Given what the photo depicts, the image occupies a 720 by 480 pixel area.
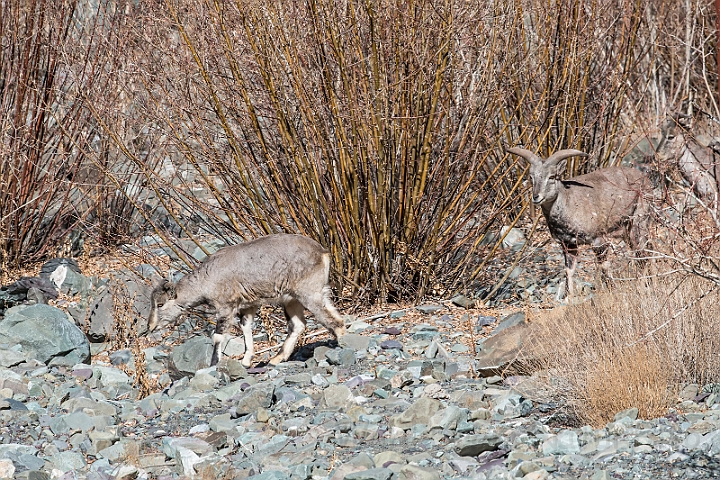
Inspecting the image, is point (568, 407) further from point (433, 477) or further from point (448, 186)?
point (448, 186)

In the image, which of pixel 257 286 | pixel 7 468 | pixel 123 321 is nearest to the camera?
pixel 7 468

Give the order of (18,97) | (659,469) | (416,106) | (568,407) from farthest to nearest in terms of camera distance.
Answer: (18,97)
(416,106)
(568,407)
(659,469)

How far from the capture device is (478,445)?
21.5ft

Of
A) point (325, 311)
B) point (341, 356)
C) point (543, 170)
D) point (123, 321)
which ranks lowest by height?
point (123, 321)

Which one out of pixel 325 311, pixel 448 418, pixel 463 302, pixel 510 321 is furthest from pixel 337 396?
pixel 463 302

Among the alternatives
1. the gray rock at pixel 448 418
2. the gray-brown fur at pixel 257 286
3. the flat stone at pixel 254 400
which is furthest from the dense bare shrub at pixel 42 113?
the gray rock at pixel 448 418

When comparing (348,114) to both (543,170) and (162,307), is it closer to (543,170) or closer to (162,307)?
(543,170)

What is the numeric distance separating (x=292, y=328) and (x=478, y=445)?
12.0 feet

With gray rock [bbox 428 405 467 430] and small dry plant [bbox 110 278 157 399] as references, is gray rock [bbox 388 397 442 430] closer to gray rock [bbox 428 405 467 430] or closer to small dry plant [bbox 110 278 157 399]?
gray rock [bbox 428 405 467 430]

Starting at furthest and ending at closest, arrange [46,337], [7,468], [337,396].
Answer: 1. [46,337]
2. [337,396]
3. [7,468]

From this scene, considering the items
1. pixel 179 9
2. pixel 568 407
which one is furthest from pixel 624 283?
pixel 179 9

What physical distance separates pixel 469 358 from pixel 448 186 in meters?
2.64

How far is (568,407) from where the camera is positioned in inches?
287

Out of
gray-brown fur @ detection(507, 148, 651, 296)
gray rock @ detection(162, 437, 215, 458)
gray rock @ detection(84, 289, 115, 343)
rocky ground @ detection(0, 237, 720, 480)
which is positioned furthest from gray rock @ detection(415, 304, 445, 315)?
gray rock @ detection(162, 437, 215, 458)
